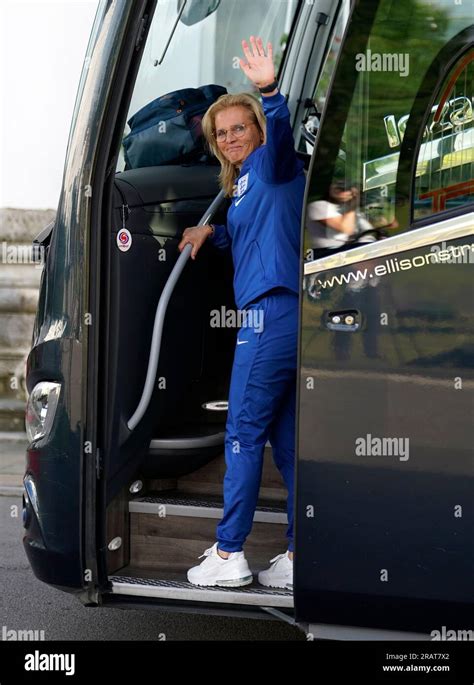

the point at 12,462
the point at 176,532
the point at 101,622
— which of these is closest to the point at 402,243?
the point at 176,532

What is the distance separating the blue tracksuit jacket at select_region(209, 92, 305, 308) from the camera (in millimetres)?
3230

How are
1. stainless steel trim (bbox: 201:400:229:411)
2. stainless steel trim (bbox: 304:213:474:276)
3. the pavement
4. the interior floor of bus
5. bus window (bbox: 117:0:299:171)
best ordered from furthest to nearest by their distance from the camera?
the pavement < stainless steel trim (bbox: 201:400:229:411) < bus window (bbox: 117:0:299:171) < the interior floor of bus < stainless steel trim (bbox: 304:213:474:276)

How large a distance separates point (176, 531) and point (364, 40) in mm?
1835

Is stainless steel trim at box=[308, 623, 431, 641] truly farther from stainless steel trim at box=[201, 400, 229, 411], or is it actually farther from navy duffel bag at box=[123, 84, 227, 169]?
navy duffel bag at box=[123, 84, 227, 169]

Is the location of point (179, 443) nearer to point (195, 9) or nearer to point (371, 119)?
point (371, 119)

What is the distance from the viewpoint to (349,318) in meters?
2.87

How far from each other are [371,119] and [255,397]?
0.98 m

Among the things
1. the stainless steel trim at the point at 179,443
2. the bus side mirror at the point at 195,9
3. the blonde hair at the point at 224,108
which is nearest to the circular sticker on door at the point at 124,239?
the blonde hair at the point at 224,108

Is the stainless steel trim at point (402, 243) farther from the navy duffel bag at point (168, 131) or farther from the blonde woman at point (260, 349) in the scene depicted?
the navy duffel bag at point (168, 131)

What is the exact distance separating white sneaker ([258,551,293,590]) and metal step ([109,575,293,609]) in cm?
5

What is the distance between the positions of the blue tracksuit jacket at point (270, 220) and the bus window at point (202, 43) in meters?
0.73

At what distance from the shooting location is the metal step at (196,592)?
3152 millimetres

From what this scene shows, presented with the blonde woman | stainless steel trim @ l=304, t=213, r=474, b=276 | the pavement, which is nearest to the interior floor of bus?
the blonde woman
